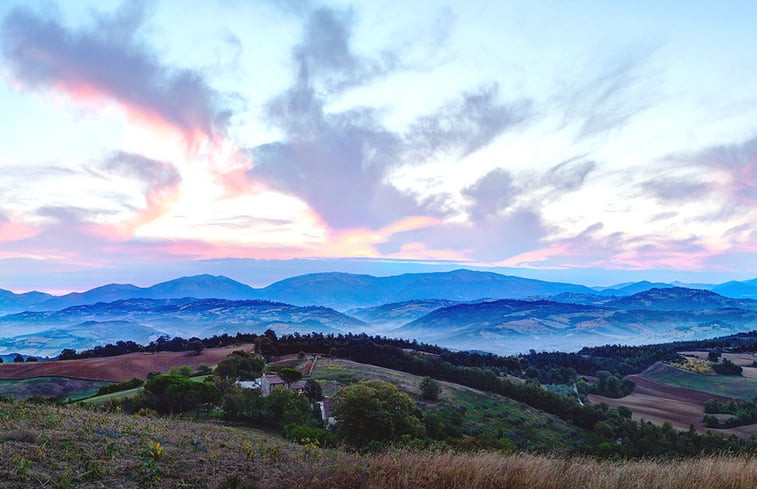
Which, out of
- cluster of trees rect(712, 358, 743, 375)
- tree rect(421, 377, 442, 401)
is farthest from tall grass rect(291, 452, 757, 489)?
cluster of trees rect(712, 358, 743, 375)

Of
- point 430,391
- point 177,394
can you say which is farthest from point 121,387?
point 430,391

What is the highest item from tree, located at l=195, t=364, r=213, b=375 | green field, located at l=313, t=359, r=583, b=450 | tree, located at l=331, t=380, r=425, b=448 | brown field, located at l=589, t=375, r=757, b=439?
tree, located at l=331, t=380, r=425, b=448

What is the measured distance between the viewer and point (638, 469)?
8.57 metres

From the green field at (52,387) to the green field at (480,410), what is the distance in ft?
131

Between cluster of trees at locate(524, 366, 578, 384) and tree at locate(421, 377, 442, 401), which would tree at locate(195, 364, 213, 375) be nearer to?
tree at locate(421, 377, 442, 401)

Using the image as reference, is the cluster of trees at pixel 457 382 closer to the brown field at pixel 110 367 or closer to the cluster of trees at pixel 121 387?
the cluster of trees at pixel 121 387

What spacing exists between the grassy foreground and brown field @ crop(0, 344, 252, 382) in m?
85.5

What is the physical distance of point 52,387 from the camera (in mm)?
74500

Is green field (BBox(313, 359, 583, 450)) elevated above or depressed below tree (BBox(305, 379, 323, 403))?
A: below

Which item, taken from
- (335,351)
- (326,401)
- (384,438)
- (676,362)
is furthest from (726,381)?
(384,438)

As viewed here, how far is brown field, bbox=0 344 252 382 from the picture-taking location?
272 feet

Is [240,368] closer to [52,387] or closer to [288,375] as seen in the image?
[288,375]

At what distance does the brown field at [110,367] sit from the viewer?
82963mm

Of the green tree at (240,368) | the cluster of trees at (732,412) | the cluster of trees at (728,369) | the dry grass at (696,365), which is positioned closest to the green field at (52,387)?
the green tree at (240,368)
